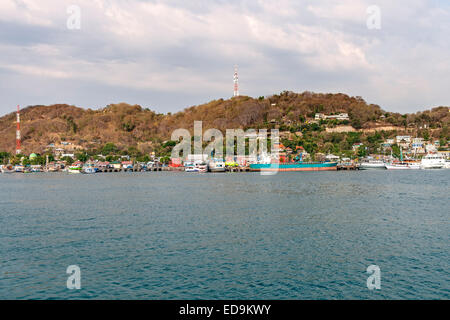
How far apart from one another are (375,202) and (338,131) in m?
123

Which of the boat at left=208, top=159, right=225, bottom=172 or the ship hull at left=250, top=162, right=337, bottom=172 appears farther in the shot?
the boat at left=208, top=159, right=225, bottom=172

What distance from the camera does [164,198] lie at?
3528 centimetres

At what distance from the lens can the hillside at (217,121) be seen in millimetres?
153750

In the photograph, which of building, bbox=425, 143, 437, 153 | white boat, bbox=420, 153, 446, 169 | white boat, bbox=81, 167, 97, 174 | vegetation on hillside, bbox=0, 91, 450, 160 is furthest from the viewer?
vegetation on hillside, bbox=0, 91, 450, 160

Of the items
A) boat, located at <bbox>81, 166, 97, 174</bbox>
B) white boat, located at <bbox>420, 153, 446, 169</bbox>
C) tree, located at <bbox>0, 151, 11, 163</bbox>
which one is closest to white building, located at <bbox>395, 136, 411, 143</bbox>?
white boat, located at <bbox>420, 153, 446, 169</bbox>

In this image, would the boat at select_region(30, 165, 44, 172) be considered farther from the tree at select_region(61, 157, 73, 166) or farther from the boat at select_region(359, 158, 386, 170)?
the boat at select_region(359, 158, 386, 170)

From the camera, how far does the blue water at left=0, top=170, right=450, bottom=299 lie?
11.9 metres

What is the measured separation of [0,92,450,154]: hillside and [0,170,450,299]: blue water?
112 m

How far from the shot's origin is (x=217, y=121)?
15762cm

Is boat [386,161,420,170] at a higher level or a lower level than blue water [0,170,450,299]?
higher

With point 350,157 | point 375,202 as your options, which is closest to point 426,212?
point 375,202

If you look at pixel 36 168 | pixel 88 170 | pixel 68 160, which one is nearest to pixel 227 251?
pixel 88 170

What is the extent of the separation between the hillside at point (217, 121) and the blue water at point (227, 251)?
368ft

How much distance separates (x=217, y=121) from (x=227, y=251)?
469ft
